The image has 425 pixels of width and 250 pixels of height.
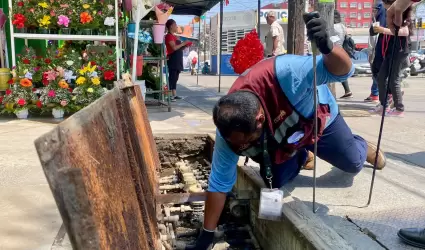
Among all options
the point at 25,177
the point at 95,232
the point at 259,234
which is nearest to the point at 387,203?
the point at 259,234

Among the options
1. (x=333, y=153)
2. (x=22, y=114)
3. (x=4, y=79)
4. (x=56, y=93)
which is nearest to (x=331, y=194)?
(x=333, y=153)

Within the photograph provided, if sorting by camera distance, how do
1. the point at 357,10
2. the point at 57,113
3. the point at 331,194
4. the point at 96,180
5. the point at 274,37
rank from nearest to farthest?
1. the point at 96,180
2. the point at 331,194
3. the point at 57,113
4. the point at 274,37
5. the point at 357,10

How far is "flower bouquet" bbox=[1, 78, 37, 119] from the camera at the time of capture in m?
6.48

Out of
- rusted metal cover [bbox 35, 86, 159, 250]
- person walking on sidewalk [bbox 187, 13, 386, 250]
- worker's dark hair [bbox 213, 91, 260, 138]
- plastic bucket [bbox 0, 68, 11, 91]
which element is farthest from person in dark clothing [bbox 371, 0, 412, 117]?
plastic bucket [bbox 0, 68, 11, 91]

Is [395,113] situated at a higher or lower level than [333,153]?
lower

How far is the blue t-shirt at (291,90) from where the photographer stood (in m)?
2.53

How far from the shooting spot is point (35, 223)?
2902 millimetres

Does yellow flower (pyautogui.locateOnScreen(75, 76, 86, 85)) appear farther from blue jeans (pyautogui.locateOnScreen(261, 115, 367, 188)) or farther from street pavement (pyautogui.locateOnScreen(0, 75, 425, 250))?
blue jeans (pyautogui.locateOnScreen(261, 115, 367, 188))

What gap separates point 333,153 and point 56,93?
4780 millimetres

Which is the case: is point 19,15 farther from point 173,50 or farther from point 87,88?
point 173,50

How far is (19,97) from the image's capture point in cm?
651

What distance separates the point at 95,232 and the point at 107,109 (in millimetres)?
745

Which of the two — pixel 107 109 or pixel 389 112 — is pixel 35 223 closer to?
pixel 107 109

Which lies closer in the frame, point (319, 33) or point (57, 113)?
point (319, 33)
